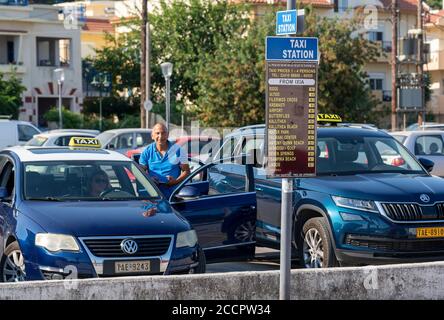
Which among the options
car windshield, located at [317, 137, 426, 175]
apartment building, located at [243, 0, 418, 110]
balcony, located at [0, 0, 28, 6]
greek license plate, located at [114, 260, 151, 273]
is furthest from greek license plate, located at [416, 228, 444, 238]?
apartment building, located at [243, 0, 418, 110]

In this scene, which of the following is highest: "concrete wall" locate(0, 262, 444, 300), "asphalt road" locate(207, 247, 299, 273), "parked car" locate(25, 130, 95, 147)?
"parked car" locate(25, 130, 95, 147)

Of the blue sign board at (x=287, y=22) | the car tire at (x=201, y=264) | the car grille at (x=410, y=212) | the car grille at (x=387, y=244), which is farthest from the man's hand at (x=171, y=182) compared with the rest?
the blue sign board at (x=287, y=22)

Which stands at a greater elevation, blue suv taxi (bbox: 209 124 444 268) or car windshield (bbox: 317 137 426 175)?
car windshield (bbox: 317 137 426 175)

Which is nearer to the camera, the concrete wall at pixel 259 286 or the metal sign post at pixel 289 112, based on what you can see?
the metal sign post at pixel 289 112

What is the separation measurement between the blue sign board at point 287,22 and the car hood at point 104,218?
2.38m

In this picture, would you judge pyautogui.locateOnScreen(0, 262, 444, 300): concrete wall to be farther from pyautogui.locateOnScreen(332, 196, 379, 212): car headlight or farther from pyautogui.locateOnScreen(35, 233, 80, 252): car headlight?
pyautogui.locateOnScreen(332, 196, 379, 212): car headlight

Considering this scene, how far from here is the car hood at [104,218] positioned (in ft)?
29.8

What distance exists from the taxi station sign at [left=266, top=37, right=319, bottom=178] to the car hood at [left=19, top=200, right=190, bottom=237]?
6.54 ft

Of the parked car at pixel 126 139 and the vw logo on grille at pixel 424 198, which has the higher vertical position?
the vw logo on grille at pixel 424 198

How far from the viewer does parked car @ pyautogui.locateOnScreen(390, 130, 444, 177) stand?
20750 mm

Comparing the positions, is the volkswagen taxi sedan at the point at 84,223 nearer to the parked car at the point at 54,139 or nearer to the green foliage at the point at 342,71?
the parked car at the point at 54,139

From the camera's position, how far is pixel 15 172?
1041 cm

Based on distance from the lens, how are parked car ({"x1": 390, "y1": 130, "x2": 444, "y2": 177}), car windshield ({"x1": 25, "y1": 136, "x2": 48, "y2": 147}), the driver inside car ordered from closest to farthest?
1. the driver inside car
2. parked car ({"x1": 390, "y1": 130, "x2": 444, "y2": 177})
3. car windshield ({"x1": 25, "y1": 136, "x2": 48, "y2": 147})

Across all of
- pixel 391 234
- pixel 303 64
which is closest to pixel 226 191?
pixel 391 234
